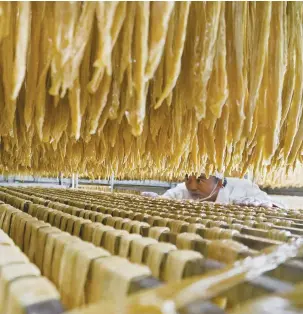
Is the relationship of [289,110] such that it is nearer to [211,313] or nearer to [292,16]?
[292,16]

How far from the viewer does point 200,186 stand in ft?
11.8

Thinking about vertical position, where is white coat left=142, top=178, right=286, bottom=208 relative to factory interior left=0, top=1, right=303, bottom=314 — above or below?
below

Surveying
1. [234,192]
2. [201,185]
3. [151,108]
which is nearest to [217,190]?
[201,185]

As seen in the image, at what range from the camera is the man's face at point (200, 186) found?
3.56 metres

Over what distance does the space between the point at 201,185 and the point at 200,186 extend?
2 centimetres

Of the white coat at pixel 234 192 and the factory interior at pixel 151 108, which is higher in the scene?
the factory interior at pixel 151 108

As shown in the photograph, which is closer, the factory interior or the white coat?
the factory interior

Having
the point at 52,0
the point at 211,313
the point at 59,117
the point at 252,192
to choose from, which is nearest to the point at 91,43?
the point at 52,0

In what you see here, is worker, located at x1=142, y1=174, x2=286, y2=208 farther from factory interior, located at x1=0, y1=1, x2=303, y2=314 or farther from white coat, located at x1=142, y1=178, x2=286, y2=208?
factory interior, located at x1=0, y1=1, x2=303, y2=314

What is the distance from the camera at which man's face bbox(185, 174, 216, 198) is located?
11.7ft

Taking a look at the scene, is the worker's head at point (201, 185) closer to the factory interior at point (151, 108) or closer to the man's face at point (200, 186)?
the man's face at point (200, 186)

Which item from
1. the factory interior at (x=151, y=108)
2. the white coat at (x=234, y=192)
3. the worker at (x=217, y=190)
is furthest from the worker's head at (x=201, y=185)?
the factory interior at (x=151, y=108)

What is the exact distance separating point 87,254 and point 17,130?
0.74 meters

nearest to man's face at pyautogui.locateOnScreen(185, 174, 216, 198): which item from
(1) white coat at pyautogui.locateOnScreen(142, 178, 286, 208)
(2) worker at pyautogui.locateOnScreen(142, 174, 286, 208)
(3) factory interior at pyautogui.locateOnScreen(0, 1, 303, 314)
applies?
(2) worker at pyautogui.locateOnScreen(142, 174, 286, 208)
